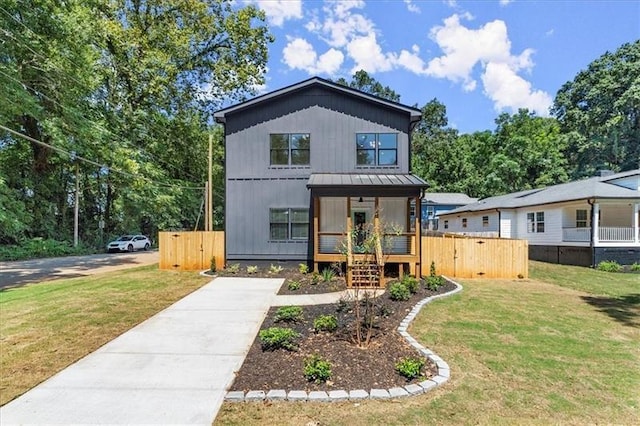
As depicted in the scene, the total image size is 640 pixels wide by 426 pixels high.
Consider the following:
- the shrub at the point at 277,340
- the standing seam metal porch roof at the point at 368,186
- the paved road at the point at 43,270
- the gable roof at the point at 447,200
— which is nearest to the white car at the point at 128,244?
the paved road at the point at 43,270

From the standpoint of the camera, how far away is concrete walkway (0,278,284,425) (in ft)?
13.2

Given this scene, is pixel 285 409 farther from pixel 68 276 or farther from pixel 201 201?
pixel 201 201

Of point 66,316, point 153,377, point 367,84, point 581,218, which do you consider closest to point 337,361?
point 153,377

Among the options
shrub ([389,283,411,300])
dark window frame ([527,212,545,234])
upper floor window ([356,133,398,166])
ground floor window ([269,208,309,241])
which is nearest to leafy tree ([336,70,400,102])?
dark window frame ([527,212,545,234])

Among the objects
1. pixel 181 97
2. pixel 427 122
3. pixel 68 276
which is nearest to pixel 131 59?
pixel 181 97

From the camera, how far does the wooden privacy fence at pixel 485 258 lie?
45.9ft

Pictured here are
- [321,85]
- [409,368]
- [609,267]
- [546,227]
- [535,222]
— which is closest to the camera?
[409,368]

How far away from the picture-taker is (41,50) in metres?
17.8

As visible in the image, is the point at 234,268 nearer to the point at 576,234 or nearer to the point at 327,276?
the point at 327,276

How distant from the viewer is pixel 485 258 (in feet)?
46.1

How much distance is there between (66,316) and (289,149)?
382 inches

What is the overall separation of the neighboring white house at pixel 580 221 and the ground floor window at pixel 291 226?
13.6 meters

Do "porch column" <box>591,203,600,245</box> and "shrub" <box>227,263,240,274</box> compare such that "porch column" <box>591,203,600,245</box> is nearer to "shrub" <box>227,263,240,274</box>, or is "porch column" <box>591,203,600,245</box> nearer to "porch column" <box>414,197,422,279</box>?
"porch column" <box>414,197,422,279</box>

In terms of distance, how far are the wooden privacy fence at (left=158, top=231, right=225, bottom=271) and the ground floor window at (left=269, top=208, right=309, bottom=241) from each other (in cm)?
244
